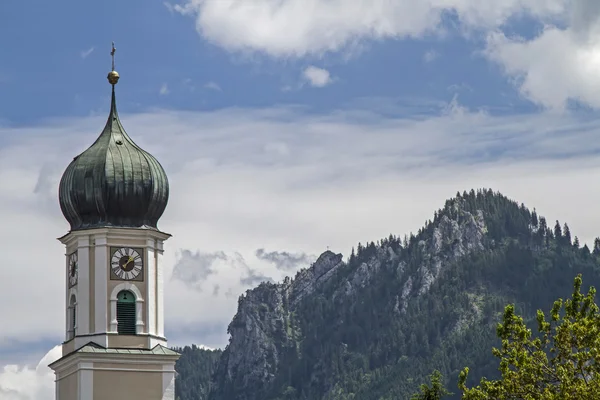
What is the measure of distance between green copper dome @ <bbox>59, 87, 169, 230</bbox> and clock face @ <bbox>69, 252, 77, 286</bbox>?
66.4 inches

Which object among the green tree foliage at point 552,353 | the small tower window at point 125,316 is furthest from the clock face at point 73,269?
the green tree foliage at point 552,353

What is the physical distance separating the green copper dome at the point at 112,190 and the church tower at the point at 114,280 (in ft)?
0.18

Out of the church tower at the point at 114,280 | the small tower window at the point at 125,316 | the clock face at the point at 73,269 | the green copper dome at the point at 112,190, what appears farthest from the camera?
the clock face at the point at 73,269

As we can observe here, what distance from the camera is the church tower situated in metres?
102

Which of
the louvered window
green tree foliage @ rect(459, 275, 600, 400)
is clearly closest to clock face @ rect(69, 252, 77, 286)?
the louvered window

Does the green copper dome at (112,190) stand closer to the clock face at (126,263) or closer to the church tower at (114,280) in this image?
the church tower at (114,280)

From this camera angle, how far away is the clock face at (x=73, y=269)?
10406cm

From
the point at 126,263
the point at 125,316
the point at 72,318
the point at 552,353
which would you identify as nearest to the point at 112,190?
the point at 126,263

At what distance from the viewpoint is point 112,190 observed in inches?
4090

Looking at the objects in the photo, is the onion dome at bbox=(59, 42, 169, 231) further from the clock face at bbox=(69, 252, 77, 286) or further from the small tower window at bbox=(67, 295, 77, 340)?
the small tower window at bbox=(67, 295, 77, 340)

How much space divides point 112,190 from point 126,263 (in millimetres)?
4126

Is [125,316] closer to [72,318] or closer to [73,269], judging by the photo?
[72,318]

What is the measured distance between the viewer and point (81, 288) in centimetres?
10288

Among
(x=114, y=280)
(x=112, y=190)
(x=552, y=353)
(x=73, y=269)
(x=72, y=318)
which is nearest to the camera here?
(x=552, y=353)
